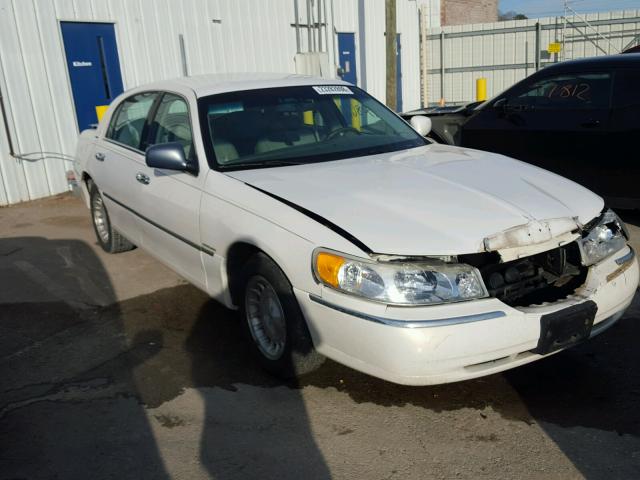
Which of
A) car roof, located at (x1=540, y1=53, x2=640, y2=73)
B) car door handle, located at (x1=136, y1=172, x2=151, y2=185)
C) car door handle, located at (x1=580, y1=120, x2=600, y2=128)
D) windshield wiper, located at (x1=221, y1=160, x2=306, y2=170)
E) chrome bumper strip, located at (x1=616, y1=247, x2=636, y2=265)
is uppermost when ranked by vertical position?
car roof, located at (x1=540, y1=53, x2=640, y2=73)

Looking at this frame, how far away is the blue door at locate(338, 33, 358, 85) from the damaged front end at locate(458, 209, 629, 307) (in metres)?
11.7

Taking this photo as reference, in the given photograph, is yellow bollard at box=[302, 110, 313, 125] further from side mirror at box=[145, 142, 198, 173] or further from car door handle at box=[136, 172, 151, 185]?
car door handle at box=[136, 172, 151, 185]

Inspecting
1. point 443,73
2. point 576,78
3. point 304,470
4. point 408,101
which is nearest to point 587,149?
point 576,78

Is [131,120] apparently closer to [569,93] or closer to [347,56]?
[569,93]

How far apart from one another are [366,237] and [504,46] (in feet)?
60.5

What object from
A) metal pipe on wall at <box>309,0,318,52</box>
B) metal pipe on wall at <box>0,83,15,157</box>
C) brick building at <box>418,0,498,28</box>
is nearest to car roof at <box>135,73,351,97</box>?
metal pipe on wall at <box>0,83,15,157</box>

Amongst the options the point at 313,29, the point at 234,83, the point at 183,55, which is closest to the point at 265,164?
the point at 234,83

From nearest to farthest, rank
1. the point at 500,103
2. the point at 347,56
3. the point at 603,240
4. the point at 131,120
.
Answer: the point at 603,240, the point at 131,120, the point at 500,103, the point at 347,56

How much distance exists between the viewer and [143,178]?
15.2 feet

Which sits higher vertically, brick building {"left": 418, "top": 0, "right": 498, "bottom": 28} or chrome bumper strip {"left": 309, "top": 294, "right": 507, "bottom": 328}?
brick building {"left": 418, "top": 0, "right": 498, "bottom": 28}

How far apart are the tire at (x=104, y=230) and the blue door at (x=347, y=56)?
30.2 feet

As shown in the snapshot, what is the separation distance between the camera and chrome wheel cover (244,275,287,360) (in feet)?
11.3

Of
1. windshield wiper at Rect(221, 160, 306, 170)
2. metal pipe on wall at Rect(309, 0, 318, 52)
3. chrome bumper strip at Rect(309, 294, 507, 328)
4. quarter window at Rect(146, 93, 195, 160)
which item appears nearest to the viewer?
chrome bumper strip at Rect(309, 294, 507, 328)

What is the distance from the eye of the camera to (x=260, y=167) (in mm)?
3889
